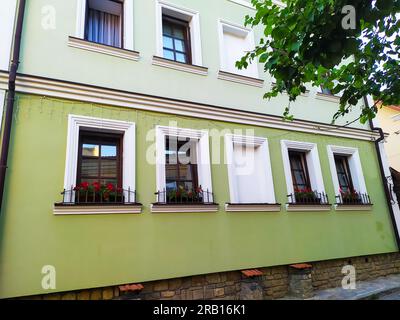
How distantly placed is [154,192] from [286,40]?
3.16 meters

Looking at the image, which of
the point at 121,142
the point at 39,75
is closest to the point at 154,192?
the point at 121,142

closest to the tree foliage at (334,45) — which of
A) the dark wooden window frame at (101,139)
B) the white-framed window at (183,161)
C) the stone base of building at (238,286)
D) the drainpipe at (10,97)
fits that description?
the white-framed window at (183,161)

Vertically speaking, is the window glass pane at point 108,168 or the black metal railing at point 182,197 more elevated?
the window glass pane at point 108,168

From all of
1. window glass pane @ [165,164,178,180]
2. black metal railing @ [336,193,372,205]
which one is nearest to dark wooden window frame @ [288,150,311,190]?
black metal railing @ [336,193,372,205]

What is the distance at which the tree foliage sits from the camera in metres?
3.11

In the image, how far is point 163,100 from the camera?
18.4 ft

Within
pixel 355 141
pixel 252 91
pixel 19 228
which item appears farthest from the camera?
pixel 355 141

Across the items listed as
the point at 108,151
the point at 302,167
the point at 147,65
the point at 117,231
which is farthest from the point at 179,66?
the point at 302,167

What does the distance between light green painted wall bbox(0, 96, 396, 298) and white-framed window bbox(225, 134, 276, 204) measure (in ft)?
0.79

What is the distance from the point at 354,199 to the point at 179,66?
539cm

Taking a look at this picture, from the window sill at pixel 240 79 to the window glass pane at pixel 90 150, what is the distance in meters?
3.16

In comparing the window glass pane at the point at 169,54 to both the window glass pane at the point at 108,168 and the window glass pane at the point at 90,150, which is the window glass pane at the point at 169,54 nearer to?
the window glass pane at the point at 90,150

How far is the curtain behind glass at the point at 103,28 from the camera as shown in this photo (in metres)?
5.78
